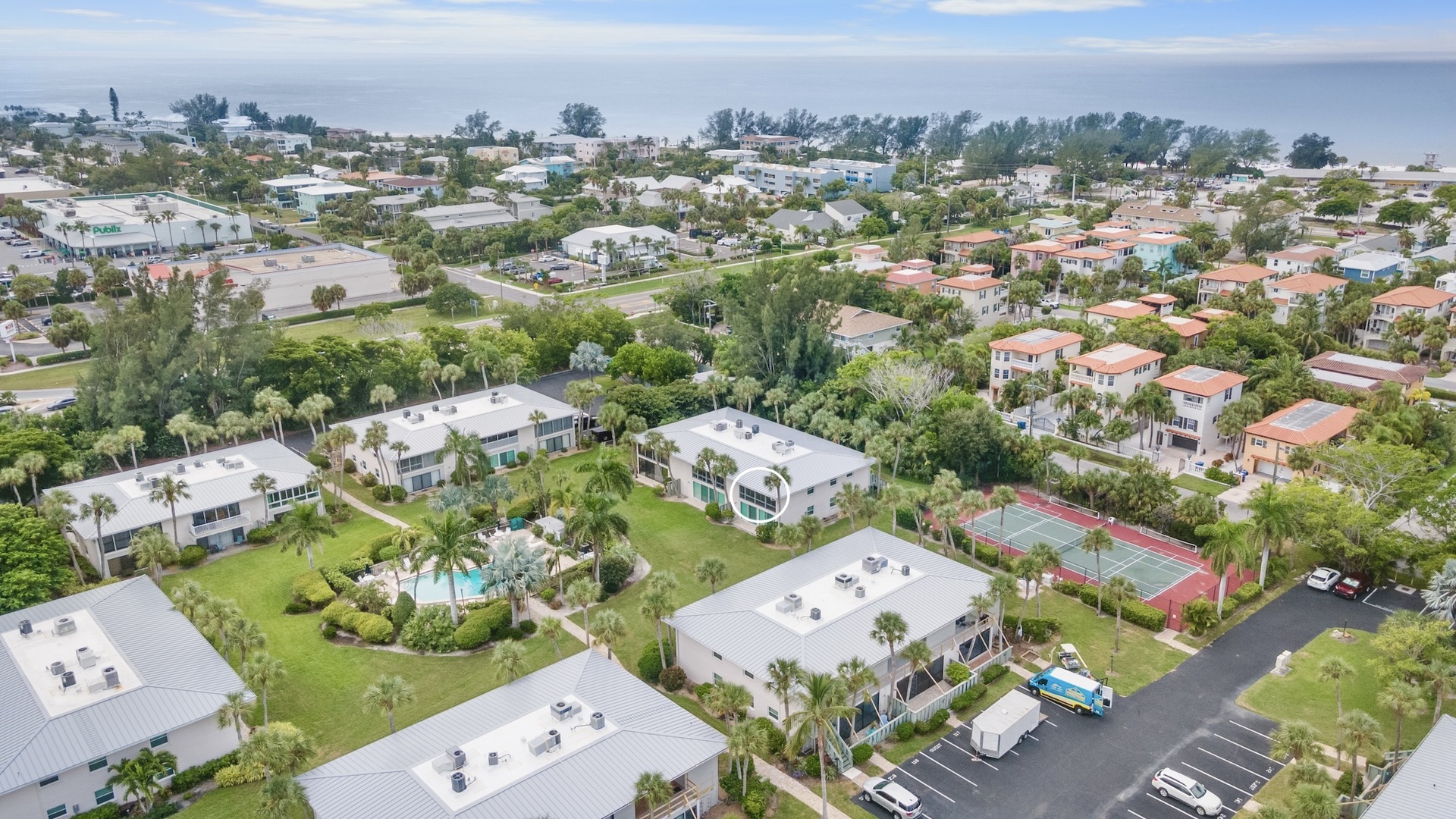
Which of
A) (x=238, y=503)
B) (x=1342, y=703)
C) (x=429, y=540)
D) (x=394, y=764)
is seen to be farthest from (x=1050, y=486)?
(x=238, y=503)

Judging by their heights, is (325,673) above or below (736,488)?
below

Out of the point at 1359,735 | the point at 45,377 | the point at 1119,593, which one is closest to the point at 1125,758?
the point at 1359,735

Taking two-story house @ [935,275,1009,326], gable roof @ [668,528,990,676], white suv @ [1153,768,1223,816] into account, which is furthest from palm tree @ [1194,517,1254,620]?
two-story house @ [935,275,1009,326]

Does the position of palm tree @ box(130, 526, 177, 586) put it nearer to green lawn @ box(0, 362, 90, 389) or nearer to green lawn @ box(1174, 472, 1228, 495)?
green lawn @ box(0, 362, 90, 389)

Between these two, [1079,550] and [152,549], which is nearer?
[152,549]

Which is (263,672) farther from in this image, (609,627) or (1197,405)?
(1197,405)
